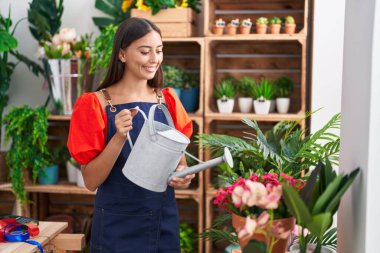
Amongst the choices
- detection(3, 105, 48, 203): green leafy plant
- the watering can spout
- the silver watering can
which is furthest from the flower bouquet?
detection(3, 105, 48, 203): green leafy plant

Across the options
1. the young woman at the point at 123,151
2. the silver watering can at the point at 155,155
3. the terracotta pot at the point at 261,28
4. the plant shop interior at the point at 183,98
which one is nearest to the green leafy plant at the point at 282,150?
the plant shop interior at the point at 183,98

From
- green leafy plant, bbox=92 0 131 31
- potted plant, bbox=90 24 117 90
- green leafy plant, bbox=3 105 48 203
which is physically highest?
green leafy plant, bbox=92 0 131 31

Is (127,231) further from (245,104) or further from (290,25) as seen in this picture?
(290,25)

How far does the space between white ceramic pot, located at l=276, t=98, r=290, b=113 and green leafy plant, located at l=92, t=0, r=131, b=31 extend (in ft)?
3.58

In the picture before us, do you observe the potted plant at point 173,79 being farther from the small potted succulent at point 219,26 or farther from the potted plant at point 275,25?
the potted plant at point 275,25

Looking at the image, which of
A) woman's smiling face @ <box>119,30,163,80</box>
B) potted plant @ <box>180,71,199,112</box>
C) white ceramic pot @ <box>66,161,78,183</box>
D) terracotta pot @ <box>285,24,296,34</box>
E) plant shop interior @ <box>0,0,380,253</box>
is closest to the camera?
woman's smiling face @ <box>119,30,163,80</box>

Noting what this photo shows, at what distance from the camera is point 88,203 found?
3.52m

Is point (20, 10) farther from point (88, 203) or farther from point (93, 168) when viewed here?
point (93, 168)

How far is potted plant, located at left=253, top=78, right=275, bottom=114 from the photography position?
2936mm

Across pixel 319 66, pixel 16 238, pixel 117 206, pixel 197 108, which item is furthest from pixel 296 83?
pixel 16 238

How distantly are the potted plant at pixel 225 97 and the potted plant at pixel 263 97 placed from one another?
0.44 ft

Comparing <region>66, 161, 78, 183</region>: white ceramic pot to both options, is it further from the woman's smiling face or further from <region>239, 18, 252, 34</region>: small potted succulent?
the woman's smiling face

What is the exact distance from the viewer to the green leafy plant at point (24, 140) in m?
3.02

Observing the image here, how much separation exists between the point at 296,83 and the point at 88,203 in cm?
162
